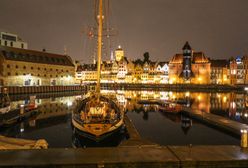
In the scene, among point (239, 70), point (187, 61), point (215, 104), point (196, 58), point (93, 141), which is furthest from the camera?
point (239, 70)

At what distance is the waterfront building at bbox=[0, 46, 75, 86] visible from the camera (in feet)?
233

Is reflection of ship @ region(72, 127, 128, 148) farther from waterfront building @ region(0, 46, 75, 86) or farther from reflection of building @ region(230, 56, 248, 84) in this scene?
reflection of building @ region(230, 56, 248, 84)

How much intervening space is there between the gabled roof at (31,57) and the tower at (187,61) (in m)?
62.6

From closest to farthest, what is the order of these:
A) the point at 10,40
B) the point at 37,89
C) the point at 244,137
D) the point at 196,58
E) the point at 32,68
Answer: the point at 244,137
the point at 37,89
the point at 32,68
the point at 10,40
the point at 196,58

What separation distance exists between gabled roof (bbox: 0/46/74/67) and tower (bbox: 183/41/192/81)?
2464 inches

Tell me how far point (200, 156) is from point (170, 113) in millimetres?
28307

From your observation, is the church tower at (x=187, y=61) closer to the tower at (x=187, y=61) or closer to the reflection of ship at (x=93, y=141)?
the tower at (x=187, y=61)

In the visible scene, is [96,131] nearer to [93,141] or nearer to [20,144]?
[93,141]

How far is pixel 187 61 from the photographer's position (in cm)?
12850

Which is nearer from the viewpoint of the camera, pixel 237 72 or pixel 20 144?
pixel 20 144

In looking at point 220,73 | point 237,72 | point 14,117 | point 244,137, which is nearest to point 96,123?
point 244,137

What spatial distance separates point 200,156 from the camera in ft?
35.6

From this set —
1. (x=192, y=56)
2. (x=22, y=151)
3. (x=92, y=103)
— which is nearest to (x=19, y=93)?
(x=92, y=103)

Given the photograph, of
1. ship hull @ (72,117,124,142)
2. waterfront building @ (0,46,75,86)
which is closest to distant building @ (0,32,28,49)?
waterfront building @ (0,46,75,86)
